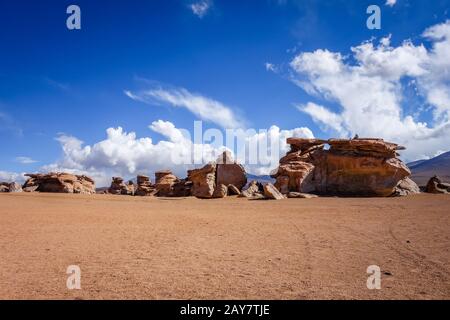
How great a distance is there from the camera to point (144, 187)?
172 ft

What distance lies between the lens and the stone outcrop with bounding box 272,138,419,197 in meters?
31.4

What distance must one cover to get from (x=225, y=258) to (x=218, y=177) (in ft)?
96.7

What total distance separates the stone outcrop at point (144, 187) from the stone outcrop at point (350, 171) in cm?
2181

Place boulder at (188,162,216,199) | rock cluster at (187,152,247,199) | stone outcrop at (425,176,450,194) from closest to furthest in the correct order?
1. stone outcrop at (425,176,450,194)
2. boulder at (188,162,216,199)
3. rock cluster at (187,152,247,199)

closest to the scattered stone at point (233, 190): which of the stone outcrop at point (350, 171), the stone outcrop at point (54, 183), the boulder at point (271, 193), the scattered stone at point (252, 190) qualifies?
the scattered stone at point (252, 190)

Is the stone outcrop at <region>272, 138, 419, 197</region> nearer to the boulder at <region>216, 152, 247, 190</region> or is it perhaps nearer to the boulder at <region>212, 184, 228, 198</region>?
the boulder at <region>212, 184, 228, 198</region>

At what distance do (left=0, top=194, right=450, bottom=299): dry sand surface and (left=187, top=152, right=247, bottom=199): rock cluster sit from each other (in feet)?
66.5

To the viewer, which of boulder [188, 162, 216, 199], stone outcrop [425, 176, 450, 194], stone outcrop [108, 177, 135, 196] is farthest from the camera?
stone outcrop [108, 177, 135, 196]

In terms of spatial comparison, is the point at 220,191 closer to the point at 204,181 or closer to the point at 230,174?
the point at 204,181

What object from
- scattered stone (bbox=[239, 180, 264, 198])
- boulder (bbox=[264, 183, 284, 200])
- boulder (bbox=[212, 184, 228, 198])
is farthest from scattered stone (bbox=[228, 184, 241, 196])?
boulder (bbox=[264, 183, 284, 200])
